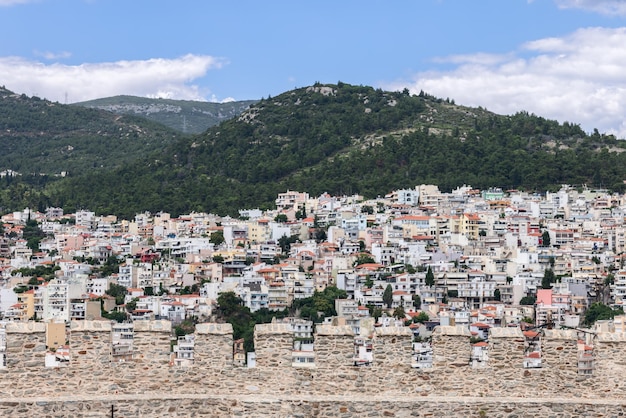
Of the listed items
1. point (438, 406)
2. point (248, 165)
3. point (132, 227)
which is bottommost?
point (438, 406)

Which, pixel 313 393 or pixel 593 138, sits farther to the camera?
pixel 593 138

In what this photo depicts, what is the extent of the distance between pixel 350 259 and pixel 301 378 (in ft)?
235

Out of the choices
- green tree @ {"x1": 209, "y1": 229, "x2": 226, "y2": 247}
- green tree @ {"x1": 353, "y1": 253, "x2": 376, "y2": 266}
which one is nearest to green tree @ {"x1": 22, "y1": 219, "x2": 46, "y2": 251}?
green tree @ {"x1": 209, "y1": 229, "x2": 226, "y2": 247}

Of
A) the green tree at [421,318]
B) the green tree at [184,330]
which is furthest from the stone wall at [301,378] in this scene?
the green tree at [421,318]

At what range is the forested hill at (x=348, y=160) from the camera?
107m

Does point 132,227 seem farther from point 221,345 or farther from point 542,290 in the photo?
point 221,345

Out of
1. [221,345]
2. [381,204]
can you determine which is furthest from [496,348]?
[381,204]

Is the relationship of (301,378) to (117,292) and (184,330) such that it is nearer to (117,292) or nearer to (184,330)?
(184,330)

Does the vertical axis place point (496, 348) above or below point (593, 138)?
below

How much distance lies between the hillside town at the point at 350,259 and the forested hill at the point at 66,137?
33090mm

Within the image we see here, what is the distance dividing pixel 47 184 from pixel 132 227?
24502mm

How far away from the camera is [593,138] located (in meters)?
118

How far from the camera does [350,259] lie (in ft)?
258

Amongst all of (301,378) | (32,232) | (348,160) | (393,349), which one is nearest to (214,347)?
(301,378)
